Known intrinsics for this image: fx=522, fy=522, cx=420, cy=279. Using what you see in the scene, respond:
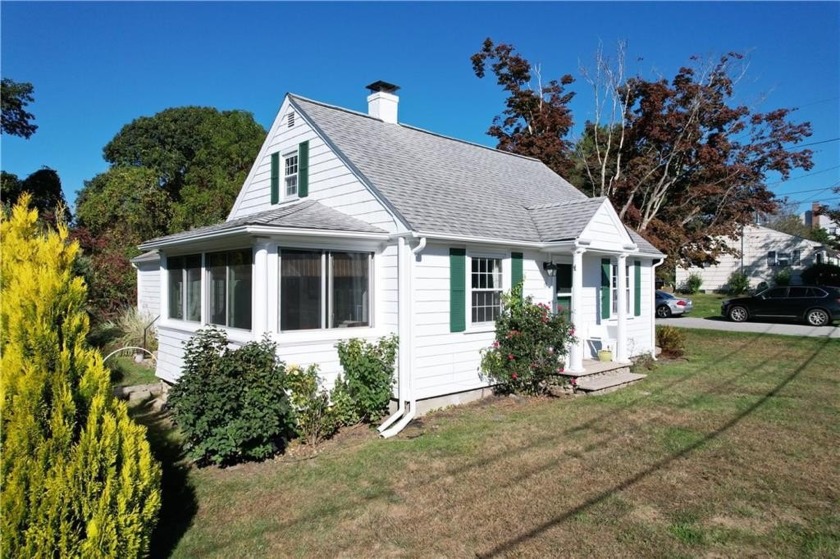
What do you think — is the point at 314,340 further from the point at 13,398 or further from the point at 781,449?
the point at 781,449

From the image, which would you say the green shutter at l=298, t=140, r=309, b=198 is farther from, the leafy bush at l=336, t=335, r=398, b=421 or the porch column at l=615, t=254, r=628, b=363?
the porch column at l=615, t=254, r=628, b=363

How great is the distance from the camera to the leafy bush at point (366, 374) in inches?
325

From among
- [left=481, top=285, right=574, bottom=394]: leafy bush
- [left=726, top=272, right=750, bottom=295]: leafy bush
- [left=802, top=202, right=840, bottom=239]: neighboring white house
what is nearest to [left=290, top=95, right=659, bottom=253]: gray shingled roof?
[left=481, top=285, right=574, bottom=394]: leafy bush

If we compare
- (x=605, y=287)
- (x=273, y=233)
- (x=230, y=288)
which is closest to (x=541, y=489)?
(x=273, y=233)

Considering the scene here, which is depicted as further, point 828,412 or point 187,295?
point 187,295

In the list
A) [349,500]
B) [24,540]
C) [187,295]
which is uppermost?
[187,295]

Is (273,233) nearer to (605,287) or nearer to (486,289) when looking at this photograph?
(486,289)

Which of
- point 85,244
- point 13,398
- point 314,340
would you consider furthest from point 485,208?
point 85,244

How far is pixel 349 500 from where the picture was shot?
554cm

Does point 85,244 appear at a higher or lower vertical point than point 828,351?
higher

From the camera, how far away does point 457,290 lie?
30.5 feet

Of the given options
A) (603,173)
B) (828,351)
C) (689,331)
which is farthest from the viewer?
(603,173)

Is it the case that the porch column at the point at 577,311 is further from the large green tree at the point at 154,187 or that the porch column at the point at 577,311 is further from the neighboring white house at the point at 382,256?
the large green tree at the point at 154,187

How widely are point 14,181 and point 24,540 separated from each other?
3338cm
